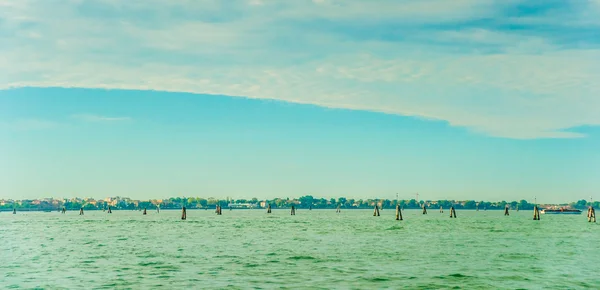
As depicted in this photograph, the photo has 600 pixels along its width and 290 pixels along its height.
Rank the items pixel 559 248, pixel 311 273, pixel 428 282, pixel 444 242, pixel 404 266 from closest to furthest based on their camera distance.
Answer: pixel 428 282 < pixel 311 273 < pixel 404 266 < pixel 559 248 < pixel 444 242

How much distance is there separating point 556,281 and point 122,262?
28.1 m

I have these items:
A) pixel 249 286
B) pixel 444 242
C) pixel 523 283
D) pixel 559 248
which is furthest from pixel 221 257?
pixel 559 248

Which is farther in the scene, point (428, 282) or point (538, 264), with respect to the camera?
point (538, 264)

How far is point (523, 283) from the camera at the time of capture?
33719 millimetres

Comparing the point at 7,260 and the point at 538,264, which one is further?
the point at 7,260

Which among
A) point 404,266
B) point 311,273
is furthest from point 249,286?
point 404,266

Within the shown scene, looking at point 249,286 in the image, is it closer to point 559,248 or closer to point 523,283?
point 523,283

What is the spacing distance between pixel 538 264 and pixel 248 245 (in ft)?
87.8

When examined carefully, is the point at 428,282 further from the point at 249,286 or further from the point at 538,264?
the point at 538,264

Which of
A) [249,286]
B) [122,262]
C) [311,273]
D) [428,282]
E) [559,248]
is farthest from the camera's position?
[559,248]

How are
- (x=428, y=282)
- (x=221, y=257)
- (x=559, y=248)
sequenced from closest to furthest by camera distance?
1. (x=428, y=282)
2. (x=221, y=257)
3. (x=559, y=248)

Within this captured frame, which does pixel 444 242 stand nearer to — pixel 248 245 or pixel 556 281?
pixel 248 245

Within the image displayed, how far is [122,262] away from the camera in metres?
43.6

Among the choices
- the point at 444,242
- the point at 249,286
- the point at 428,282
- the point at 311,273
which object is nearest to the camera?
the point at 249,286
